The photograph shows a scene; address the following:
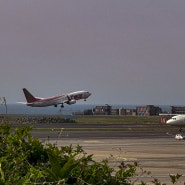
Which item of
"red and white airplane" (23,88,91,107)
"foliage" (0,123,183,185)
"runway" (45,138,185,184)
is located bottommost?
"runway" (45,138,185,184)

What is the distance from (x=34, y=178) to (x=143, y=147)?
50.8 metres

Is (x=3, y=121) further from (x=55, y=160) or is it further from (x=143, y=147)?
(x=143, y=147)

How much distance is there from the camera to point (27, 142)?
7418 mm

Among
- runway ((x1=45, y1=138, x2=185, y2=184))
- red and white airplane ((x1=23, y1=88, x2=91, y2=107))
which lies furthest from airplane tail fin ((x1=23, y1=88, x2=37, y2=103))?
runway ((x1=45, y1=138, x2=185, y2=184))

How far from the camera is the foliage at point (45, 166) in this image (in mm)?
6055

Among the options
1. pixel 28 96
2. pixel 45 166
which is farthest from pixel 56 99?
pixel 45 166

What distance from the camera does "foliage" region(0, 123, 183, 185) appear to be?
6.05m

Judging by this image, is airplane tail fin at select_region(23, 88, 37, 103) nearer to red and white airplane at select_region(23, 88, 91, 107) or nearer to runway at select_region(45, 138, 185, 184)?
red and white airplane at select_region(23, 88, 91, 107)

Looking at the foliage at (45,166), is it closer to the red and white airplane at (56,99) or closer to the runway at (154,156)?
the runway at (154,156)

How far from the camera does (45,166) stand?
22.6 ft

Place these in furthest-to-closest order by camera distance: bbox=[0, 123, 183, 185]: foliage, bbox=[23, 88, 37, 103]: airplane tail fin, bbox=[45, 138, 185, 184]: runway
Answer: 1. bbox=[23, 88, 37, 103]: airplane tail fin
2. bbox=[45, 138, 185, 184]: runway
3. bbox=[0, 123, 183, 185]: foliage

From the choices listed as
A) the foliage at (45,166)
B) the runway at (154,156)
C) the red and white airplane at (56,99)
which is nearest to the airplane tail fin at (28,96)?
the red and white airplane at (56,99)

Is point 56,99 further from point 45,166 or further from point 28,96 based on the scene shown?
point 45,166

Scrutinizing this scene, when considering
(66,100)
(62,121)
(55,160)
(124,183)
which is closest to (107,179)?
(124,183)
